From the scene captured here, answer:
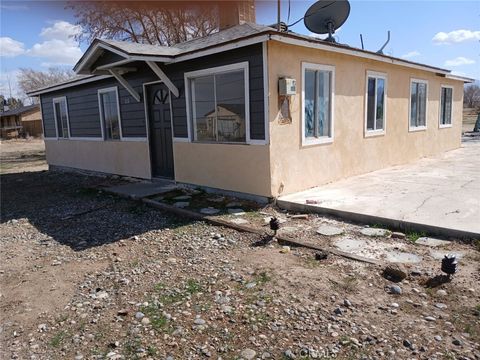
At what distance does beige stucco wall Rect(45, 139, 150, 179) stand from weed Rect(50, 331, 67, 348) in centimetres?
662

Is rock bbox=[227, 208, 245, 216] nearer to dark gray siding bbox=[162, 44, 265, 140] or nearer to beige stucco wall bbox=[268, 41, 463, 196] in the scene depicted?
beige stucco wall bbox=[268, 41, 463, 196]

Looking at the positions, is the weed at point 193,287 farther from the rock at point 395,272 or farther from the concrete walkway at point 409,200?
the concrete walkway at point 409,200

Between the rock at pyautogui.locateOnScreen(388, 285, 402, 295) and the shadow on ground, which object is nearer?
the rock at pyautogui.locateOnScreen(388, 285, 402, 295)

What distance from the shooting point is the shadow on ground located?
5582 millimetres

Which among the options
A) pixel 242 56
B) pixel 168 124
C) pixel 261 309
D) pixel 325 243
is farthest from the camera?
pixel 168 124

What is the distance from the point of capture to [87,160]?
11852mm

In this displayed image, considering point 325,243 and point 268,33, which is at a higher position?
point 268,33

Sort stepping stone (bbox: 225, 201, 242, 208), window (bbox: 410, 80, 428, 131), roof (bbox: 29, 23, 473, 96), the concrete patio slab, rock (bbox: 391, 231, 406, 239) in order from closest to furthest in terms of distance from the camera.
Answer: rock (bbox: 391, 231, 406, 239) < roof (bbox: 29, 23, 473, 96) < stepping stone (bbox: 225, 201, 242, 208) < the concrete patio slab < window (bbox: 410, 80, 428, 131)

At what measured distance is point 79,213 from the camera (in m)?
6.88

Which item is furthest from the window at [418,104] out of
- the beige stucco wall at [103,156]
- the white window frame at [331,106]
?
the beige stucco wall at [103,156]

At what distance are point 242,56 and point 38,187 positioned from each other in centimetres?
720

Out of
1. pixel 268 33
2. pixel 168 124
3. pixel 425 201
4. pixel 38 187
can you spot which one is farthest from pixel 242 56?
pixel 38 187

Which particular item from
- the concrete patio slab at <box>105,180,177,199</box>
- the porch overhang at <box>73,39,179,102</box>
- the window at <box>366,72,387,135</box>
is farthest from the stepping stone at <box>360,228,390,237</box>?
the porch overhang at <box>73,39,179,102</box>

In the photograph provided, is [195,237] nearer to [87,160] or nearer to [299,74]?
[299,74]
